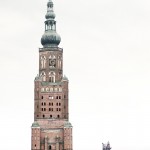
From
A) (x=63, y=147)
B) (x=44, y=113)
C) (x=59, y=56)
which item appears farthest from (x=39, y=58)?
(x=63, y=147)

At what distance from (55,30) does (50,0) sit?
7.94 meters

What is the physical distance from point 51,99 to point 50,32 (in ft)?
55.8

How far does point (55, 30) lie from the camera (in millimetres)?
135500

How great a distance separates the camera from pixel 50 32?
134500mm

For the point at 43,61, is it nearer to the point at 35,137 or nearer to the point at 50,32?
the point at 50,32

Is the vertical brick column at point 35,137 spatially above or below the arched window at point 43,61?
below

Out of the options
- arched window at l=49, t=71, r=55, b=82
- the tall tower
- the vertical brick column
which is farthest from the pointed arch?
the vertical brick column

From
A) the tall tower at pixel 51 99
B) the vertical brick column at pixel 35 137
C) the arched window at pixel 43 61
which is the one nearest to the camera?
the vertical brick column at pixel 35 137

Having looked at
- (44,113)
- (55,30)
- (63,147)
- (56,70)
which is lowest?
(63,147)

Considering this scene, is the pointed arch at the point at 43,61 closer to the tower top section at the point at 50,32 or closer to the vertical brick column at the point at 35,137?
the tower top section at the point at 50,32

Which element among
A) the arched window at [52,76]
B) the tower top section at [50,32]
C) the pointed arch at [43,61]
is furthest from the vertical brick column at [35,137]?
the tower top section at [50,32]

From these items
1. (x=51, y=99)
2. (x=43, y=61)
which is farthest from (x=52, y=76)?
(x=51, y=99)

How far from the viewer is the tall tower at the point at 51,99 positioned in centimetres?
12888

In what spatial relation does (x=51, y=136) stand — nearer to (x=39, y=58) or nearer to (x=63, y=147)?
(x=63, y=147)
